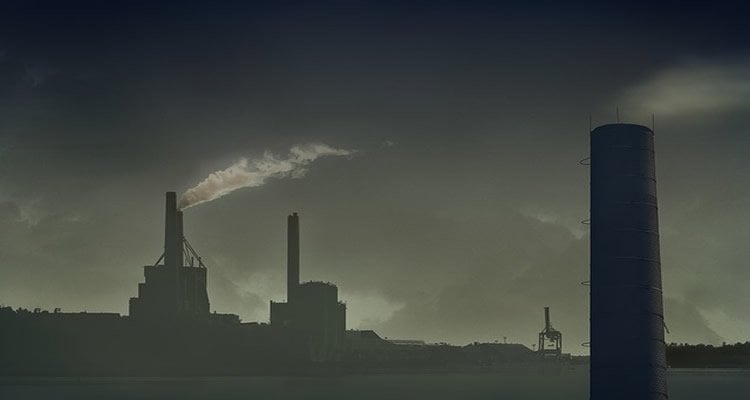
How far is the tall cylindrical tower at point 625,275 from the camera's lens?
37250 millimetres

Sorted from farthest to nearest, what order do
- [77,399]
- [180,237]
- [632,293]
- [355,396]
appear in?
[180,237] < [355,396] < [77,399] < [632,293]

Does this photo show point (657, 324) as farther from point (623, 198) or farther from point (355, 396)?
point (355, 396)

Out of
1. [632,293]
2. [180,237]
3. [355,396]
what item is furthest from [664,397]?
[180,237]

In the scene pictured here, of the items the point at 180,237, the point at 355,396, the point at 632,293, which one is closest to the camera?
the point at 632,293

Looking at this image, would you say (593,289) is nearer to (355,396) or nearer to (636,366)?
(636,366)

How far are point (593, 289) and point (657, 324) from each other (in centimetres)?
289

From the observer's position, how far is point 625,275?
1469 inches

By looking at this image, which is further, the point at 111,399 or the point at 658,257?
the point at 111,399

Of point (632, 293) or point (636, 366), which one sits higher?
point (632, 293)

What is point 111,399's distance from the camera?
13450 centimetres

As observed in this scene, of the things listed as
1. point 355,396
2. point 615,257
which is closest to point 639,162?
point 615,257

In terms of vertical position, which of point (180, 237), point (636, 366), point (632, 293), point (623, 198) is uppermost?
point (180, 237)

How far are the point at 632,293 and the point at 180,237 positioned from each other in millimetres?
169068

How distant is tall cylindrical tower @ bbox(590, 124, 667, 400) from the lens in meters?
37.2
